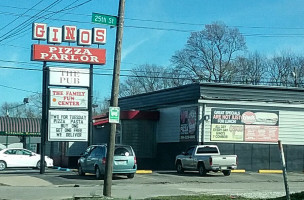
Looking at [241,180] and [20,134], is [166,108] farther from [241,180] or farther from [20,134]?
[20,134]

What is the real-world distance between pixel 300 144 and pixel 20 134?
2980cm

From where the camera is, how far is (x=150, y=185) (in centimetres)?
2538

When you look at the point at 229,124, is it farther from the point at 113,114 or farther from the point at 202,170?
the point at 113,114

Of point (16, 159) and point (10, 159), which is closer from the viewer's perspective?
point (10, 159)

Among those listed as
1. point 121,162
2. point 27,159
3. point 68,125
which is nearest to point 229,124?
point 121,162

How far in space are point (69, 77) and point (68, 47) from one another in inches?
74.8

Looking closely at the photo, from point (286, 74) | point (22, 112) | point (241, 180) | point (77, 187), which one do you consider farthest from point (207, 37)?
point (22, 112)

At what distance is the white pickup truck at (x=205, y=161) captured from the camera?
2928 centimetres

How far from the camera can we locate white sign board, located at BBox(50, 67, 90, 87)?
1270 inches

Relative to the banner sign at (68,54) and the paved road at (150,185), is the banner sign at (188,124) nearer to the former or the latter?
the paved road at (150,185)

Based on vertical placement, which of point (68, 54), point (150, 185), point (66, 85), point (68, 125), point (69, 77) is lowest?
point (150, 185)

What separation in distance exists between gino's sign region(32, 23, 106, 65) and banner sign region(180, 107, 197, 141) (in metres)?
6.13

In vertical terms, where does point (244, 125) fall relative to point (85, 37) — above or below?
below

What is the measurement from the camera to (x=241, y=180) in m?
28.6
